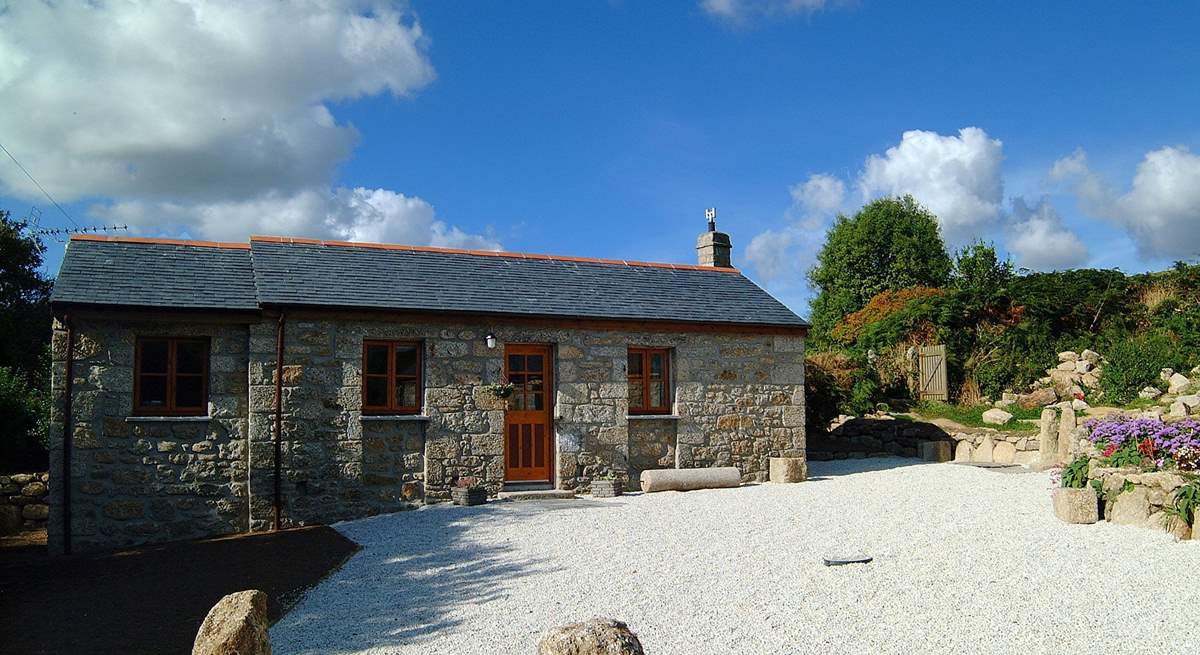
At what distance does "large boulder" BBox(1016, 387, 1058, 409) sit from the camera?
1598 centimetres

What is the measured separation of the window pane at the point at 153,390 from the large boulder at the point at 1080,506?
10.3m

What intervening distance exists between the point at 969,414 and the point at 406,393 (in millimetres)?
10937

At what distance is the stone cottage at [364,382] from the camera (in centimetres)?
1020

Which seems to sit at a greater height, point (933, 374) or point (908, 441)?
point (933, 374)

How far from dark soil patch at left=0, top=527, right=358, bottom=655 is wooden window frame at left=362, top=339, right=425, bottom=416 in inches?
66.9

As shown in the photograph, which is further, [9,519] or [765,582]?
[9,519]

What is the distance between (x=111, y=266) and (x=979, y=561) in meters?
10.6

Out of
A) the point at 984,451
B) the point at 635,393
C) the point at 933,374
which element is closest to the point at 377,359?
the point at 635,393

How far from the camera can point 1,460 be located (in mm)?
12938

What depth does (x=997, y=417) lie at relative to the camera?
51.9 ft

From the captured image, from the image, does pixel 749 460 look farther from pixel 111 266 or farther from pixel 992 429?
pixel 111 266

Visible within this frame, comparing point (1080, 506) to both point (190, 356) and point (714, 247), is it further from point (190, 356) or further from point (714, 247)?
point (190, 356)

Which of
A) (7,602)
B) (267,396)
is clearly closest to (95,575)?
(7,602)

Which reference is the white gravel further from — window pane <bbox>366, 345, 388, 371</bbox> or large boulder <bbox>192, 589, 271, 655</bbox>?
window pane <bbox>366, 345, 388, 371</bbox>
